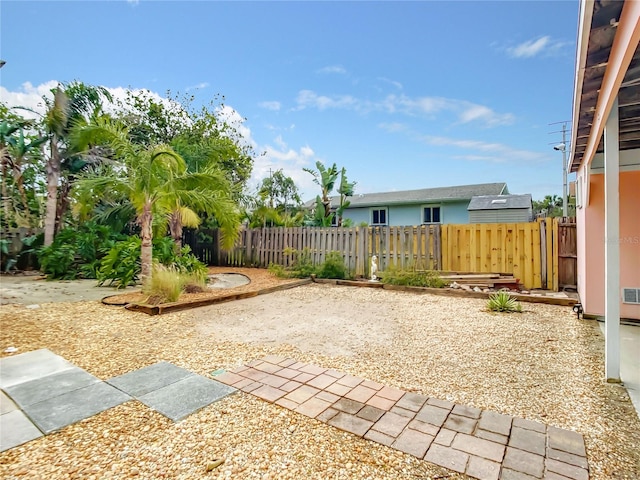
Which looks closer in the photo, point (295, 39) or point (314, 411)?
point (314, 411)

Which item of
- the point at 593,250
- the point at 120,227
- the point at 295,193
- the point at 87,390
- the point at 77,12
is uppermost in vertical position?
the point at 77,12

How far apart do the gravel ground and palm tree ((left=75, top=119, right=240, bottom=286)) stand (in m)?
2.09

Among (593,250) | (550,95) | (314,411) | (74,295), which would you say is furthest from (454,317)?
(550,95)

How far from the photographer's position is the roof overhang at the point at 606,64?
1.80 metres

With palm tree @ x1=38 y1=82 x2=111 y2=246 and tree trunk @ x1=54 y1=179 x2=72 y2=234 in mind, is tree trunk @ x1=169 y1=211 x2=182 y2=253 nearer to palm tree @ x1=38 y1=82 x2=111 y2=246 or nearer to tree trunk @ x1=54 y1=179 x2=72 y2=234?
palm tree @ x1=38 y1=82 x2=111 y2=246

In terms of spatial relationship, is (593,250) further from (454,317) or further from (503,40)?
(503,40)

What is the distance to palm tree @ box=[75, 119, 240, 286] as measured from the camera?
6.52m

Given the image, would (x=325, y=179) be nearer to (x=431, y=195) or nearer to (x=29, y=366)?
(x=431, y=195)

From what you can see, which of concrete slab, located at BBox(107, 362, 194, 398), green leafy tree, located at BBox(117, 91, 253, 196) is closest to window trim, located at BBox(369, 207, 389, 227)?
green leafy tree, located at BBox(117, 91, 253, 196)

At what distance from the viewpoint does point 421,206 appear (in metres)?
18.5

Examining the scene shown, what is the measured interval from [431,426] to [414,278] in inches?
233

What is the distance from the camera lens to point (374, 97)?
1373cm

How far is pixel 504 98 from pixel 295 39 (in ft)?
28.4

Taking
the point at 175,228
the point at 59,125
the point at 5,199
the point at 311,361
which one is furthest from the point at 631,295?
the point at 5,199
